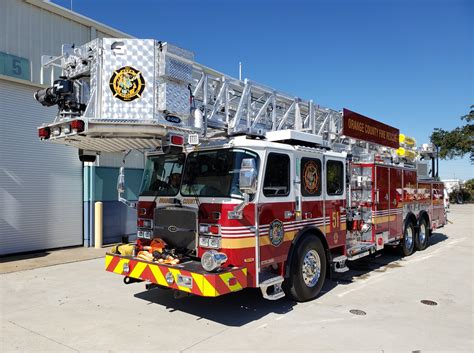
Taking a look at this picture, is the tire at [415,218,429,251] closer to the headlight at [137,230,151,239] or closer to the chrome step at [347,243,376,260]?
the chrome step at [347,243,376,260]

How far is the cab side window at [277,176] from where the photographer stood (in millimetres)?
5332

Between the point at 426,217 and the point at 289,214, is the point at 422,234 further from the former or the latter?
the point at 289,214

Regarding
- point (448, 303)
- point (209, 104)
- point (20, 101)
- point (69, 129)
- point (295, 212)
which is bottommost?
point (448, 303)

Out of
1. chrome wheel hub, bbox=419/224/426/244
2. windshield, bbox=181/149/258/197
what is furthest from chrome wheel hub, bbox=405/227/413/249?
windshield, bbox=181/149/258/197

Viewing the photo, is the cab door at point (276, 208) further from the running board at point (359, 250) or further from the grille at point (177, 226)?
the running board at point (359, 250)

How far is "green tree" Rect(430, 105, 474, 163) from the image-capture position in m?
40.9

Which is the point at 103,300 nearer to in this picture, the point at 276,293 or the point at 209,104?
the point at 276,293

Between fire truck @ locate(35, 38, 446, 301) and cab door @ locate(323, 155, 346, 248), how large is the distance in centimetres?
2

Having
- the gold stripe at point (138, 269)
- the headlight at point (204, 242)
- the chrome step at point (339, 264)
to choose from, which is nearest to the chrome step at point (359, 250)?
the chrome step at point (339, 264)

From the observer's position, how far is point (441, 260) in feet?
31.7

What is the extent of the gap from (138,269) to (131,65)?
2542 mm

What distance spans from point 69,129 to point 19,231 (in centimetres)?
648

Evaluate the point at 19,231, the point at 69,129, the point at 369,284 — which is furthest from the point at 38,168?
the point at 369,284

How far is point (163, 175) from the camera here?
6.04 meters
